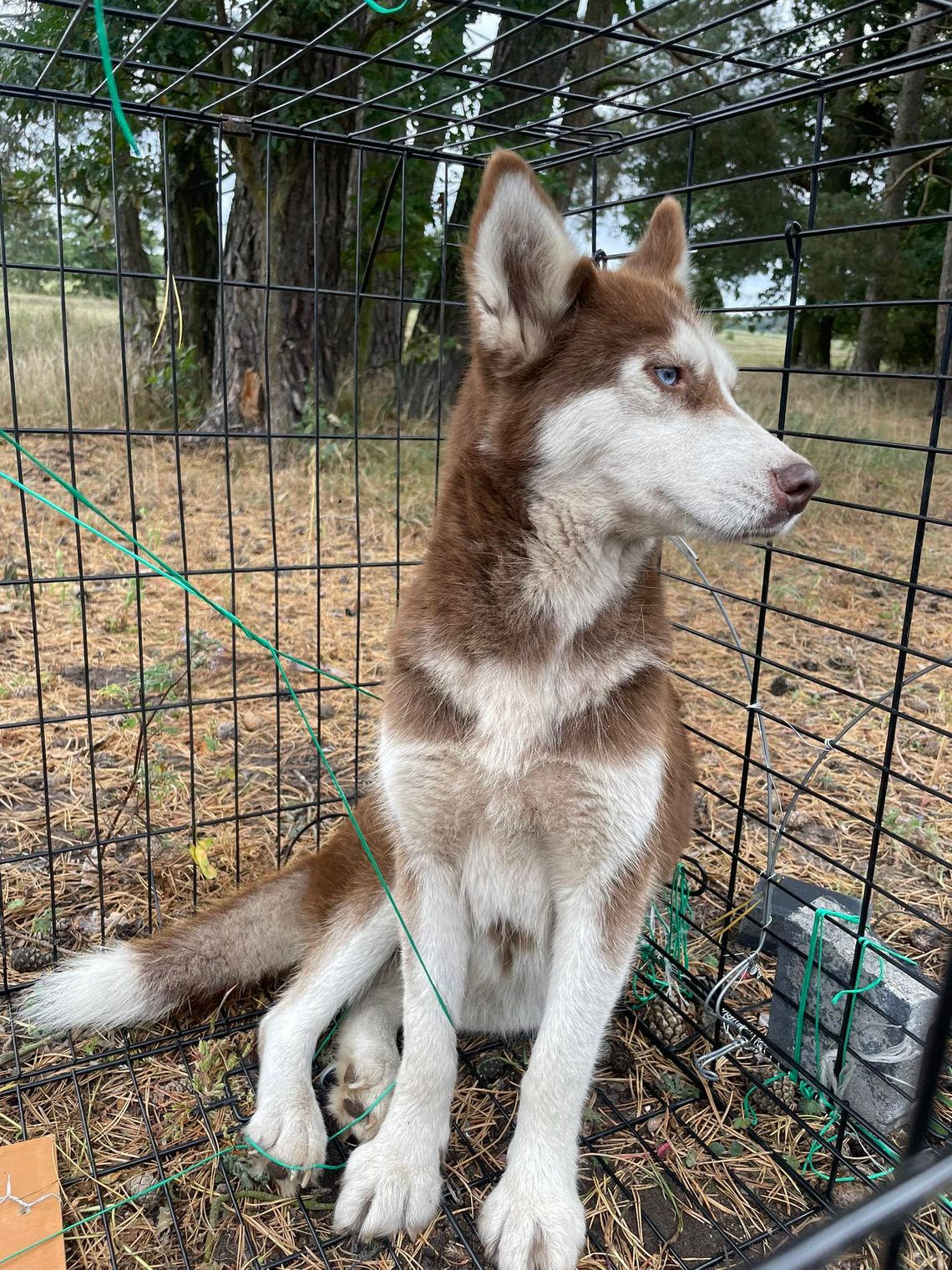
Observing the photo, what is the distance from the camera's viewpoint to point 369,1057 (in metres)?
2.19

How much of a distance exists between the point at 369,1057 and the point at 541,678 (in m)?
1.09

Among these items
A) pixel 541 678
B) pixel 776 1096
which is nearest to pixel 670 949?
pixel 776 1096

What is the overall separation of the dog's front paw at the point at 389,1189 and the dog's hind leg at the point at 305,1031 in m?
0.13

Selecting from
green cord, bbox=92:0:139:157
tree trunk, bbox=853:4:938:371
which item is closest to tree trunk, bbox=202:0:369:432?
green cord, bbox=92:0:139:157

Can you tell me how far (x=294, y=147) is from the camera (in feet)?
21.0

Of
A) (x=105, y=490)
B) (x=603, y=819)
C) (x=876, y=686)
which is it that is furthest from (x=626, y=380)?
(x=105, y=490)

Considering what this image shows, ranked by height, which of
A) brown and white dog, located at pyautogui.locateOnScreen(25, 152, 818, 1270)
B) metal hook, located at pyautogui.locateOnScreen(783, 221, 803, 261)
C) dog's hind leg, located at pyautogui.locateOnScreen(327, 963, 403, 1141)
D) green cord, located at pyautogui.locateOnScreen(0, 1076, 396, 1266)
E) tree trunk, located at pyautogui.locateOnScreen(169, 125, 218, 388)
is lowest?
green cord, located at pyautogui.locateOnScreen(0, 1076, 396, 1266)

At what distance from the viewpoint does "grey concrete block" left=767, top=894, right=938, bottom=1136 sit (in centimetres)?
202

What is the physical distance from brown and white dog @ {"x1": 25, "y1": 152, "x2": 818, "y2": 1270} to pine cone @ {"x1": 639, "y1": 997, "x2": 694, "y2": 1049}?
635 mm

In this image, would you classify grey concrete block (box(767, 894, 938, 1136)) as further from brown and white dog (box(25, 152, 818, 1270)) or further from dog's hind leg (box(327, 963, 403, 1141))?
dog's hind leg (box(327, 963, 403, 1141))

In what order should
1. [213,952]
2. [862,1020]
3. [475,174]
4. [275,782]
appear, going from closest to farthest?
[862,1020] < [213,952] < [275,782] < [475,174]

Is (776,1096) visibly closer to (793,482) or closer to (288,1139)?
(288,1139)

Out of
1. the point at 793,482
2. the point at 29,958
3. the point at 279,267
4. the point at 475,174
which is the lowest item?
the point at 29,958

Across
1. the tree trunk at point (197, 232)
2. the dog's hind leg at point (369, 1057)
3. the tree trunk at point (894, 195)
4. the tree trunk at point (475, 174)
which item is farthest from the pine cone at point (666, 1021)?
the tree trunk at point (894, 195)
